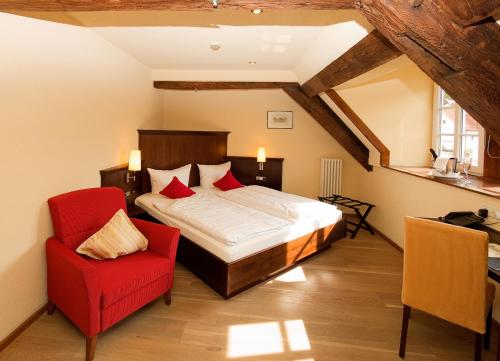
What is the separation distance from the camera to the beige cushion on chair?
2365mm

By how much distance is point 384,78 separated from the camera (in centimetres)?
400

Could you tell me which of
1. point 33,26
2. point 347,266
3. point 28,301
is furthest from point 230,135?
point 28,301

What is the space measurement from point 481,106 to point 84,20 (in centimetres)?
316

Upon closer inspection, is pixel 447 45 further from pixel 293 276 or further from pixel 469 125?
pixel 293 276

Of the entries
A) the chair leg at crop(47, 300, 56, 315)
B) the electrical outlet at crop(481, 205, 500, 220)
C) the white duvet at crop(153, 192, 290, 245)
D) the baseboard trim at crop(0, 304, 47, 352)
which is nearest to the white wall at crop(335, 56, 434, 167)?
the electrical outlet at crop(481, 205, 500, 220)

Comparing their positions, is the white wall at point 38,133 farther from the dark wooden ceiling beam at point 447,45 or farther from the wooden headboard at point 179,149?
the dark wooden ceiling beam at point 447,45

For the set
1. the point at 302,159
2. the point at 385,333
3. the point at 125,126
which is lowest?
the point at 385,333

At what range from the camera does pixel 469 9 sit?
1507 millimetres

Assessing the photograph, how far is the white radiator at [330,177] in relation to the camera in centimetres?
531

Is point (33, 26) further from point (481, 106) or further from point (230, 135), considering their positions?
point (230, 135)

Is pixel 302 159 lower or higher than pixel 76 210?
higher

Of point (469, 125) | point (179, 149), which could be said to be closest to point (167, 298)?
point (179, 149)


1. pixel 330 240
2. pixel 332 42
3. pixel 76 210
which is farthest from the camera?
pixel 330 240

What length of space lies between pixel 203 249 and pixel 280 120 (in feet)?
10.3
